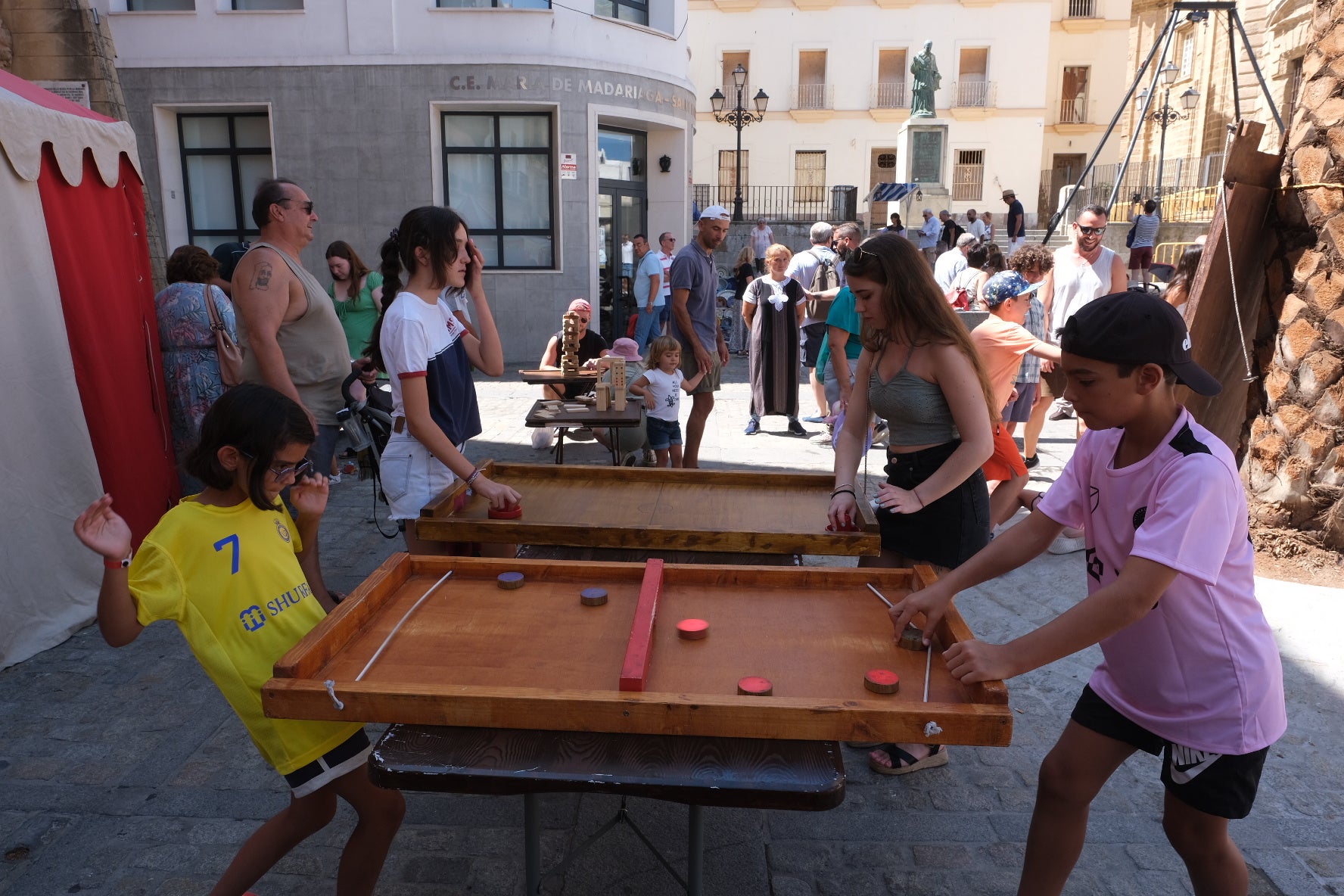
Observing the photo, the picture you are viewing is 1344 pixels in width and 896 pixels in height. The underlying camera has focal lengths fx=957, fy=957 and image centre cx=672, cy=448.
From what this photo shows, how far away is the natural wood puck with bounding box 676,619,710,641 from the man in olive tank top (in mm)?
2396

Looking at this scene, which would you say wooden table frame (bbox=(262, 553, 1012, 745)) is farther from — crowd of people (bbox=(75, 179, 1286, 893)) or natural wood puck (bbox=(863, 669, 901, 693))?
crowd of people (bbox=(75, 179, 1286, 893))

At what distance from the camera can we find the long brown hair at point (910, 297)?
124 inches

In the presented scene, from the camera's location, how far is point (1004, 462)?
5137mm

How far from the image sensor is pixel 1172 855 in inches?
116

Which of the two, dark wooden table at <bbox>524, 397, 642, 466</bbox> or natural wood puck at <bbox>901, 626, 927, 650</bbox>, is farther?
dark wooden table at <bbox>524, 397, 642, 466</bbox>

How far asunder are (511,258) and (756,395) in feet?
22.2

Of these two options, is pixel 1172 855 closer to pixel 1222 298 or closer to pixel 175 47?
pixel 1222 298

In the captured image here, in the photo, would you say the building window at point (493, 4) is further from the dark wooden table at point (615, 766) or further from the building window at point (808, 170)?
the building window at point (808, 170)

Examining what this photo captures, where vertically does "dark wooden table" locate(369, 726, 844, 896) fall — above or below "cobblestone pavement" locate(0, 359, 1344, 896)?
above

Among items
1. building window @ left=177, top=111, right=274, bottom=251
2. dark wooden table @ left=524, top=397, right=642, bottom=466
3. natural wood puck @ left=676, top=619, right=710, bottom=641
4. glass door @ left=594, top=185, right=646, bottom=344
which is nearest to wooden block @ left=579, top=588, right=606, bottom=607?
natural wood puck @ left=676, top=619, right=710, bottom=641

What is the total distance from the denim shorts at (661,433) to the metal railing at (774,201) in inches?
909

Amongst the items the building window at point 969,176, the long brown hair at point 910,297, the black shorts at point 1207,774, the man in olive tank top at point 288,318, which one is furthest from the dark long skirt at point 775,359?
the building window at point 969,176

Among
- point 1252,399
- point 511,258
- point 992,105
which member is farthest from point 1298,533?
point 992,105

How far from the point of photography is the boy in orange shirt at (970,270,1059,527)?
16.9 feet
